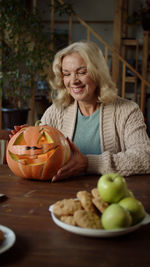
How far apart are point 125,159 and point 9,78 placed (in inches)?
106

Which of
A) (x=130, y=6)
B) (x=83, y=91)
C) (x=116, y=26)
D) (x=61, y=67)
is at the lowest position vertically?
(x=83, y=91)

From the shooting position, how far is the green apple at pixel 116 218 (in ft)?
2.20

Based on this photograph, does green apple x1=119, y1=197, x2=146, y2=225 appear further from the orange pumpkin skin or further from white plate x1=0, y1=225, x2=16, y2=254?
the orange pumpkin skin

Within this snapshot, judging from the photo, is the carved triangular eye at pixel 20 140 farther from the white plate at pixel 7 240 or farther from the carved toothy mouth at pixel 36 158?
the white plate at pixel 7 240

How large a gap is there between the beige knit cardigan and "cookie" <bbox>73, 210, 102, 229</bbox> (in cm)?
64

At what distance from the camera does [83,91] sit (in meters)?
1.68

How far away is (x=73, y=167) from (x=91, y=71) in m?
0.60

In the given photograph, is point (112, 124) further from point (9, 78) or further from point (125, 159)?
point (9, 78)

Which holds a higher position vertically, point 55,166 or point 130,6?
point 130,6

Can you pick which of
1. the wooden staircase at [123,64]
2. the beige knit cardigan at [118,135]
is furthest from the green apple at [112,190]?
the wooden staircase at [123,64]

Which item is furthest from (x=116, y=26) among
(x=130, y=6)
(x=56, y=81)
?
(x=56, y=81)

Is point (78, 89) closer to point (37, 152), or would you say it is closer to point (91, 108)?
point (91, 108)

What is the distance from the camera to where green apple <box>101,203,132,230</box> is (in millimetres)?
670

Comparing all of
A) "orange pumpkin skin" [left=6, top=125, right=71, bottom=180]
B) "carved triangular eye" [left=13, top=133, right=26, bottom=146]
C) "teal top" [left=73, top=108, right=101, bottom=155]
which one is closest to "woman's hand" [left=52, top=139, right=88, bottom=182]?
"orange pumpkin skin" [left=6, top=125, right=71, bottom=180]
